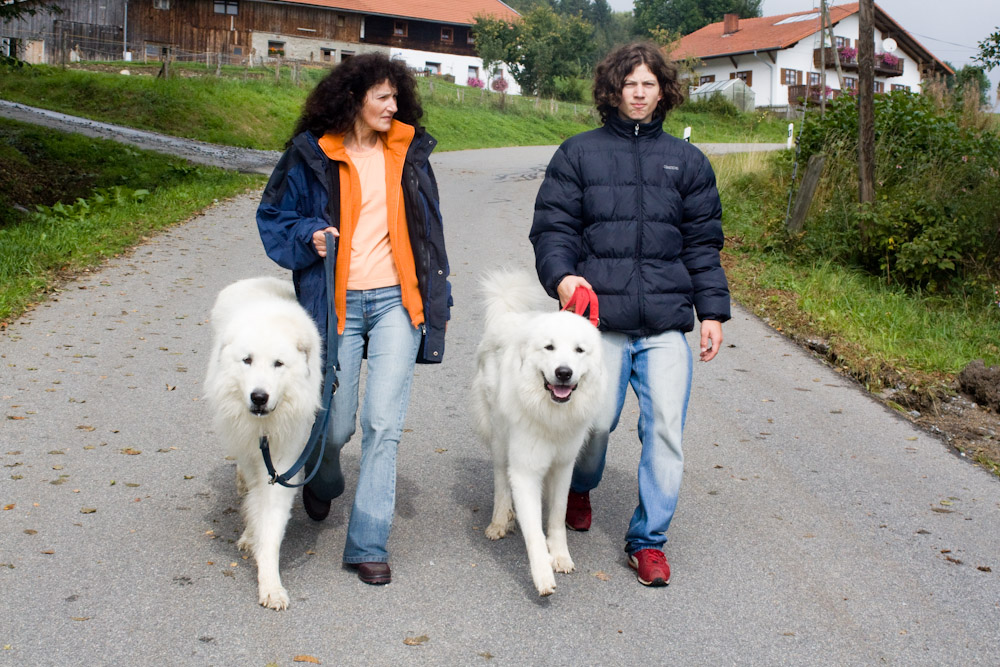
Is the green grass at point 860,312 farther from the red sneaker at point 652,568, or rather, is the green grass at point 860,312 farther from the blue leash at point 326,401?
the blue leash at point 326,401

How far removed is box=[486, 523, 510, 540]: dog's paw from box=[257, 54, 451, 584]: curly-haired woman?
707mm

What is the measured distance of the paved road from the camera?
139 inches

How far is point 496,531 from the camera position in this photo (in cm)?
466

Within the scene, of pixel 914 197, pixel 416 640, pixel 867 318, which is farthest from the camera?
pixel 914 197

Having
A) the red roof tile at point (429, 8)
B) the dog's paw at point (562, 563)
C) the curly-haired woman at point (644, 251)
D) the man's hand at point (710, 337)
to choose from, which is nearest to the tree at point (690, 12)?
the red roof tile at point (429, 8)

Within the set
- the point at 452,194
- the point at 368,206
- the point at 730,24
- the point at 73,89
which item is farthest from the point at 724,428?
the point at 730,24

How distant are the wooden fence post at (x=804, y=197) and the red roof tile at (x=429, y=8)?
4389 cm

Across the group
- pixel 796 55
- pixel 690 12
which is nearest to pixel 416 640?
pixel 796 55

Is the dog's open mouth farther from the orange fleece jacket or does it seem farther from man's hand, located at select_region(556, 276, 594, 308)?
the orange fleece jacket

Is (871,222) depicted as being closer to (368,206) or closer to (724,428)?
(724,428)

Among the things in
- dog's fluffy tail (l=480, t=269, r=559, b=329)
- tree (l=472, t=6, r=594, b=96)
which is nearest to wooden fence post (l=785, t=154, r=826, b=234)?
dog's fluffy tail (l=480, t=269, r=559, b=329)

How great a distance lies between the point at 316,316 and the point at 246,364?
1.53 feet

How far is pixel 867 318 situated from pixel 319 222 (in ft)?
23.4

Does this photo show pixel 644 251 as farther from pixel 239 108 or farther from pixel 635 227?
pixel 239 108
